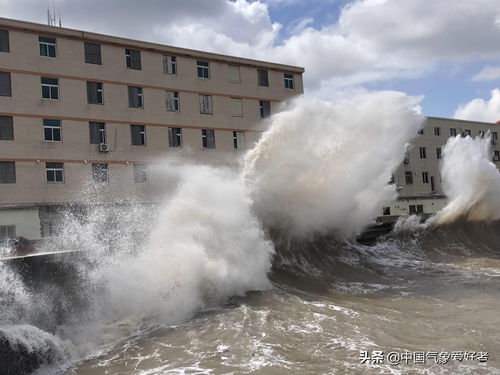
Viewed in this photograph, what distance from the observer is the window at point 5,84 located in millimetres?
24547

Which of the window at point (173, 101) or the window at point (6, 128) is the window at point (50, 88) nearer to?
the window at point (6, 128)

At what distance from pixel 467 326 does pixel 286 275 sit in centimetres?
505

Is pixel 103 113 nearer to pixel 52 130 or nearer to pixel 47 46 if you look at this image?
pixel 52 130

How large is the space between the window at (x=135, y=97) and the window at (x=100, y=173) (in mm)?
4257

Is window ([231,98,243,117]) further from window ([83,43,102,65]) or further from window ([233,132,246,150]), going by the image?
window ([83,43,102,65])

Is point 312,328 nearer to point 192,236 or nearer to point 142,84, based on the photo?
point 192,236

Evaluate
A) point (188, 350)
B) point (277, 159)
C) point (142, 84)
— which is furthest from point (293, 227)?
point (142, 84)

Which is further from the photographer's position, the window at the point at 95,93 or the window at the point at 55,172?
the window at the point at 95,93

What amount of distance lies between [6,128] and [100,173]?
17.7ft

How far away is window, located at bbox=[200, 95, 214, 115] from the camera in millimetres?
31125

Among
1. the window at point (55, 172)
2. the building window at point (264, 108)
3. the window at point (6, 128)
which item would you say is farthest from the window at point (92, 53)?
the building window at point (264, 108)

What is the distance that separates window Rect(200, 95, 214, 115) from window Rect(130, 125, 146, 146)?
4.40 meters

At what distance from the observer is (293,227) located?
1472cm

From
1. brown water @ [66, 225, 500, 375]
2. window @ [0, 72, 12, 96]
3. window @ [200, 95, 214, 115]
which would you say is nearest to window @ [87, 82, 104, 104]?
window @ [0, 72, 12, 96]
